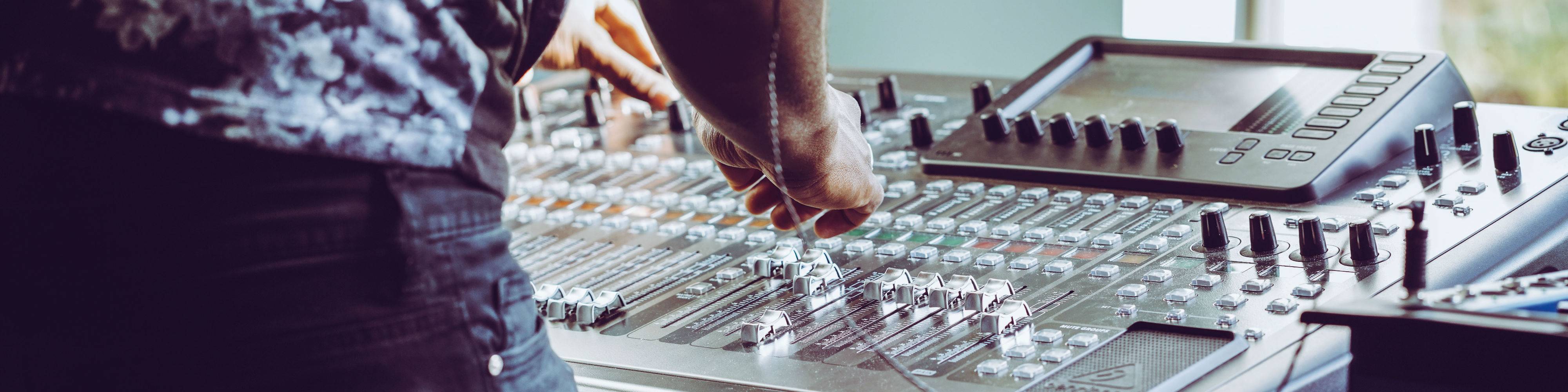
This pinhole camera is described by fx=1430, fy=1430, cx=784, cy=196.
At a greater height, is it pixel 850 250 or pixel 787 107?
pixel 787 107

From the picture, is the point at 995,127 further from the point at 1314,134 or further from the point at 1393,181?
the point at 1393,181

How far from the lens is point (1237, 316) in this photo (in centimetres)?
109

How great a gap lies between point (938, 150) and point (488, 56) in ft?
3.05

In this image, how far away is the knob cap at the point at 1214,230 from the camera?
4.24ft

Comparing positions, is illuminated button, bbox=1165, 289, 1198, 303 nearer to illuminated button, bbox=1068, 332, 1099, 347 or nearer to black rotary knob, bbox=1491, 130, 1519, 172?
illuminated button, bbox=1068, 332, 1099, 347

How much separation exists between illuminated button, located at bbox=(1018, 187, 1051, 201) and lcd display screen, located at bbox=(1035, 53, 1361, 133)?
8.5 inches

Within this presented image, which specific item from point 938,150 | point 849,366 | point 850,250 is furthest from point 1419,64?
point 849,366

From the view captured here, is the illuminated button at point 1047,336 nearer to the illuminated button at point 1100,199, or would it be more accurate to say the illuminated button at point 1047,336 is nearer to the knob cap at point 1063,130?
the illuminated button at point 1100,199

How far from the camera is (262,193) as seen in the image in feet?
2.76

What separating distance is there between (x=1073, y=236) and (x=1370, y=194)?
30cm

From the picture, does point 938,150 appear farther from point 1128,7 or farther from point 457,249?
point 1128,7

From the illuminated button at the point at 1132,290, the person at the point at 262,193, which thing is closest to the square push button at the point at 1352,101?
the illuminated button at the point at 1132,290

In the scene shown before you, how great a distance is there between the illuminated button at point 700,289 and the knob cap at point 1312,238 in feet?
1.77

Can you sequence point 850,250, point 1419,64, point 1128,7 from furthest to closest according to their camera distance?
1. point 1128,7
2. point 1419,64
3. point 850,250
